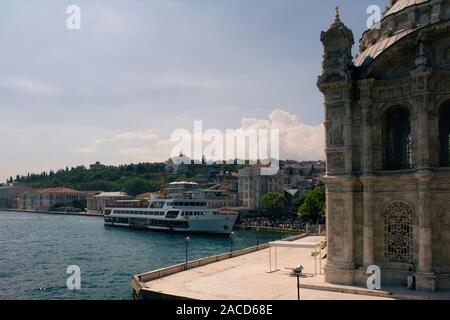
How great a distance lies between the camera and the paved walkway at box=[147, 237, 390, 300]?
29.5 metres

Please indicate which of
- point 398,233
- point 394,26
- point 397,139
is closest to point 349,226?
point 398,233

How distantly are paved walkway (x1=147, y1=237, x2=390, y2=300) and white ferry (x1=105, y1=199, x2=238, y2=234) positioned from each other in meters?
52.6

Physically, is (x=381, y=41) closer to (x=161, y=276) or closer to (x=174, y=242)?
(x=161, y=276)

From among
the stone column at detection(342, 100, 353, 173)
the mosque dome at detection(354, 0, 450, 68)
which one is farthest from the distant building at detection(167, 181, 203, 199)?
the stone column at detection(342, 100, 353, 173)

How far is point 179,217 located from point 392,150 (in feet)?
240

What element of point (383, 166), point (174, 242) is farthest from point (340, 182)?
point (174, 242)

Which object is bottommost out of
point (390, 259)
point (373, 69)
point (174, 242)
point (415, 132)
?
point (174, 242)

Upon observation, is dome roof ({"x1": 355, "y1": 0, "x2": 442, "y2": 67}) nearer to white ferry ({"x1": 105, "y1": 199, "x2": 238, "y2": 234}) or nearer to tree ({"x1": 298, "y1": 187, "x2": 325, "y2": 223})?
white ferry ({"x1": 105, "y1": 199, "x2": 238, "y2": 234})

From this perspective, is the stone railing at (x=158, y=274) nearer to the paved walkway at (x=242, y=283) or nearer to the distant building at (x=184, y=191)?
the paved walkway at (x=242, y=283)

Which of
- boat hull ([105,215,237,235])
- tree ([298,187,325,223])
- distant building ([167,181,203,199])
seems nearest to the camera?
boat hull ([105,215,237,235])

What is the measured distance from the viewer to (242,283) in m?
34.0

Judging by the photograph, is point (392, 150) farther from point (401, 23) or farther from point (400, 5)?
point (400, 5)

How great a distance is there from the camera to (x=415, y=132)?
30.3 m

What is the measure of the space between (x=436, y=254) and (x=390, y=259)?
2.77 metres
